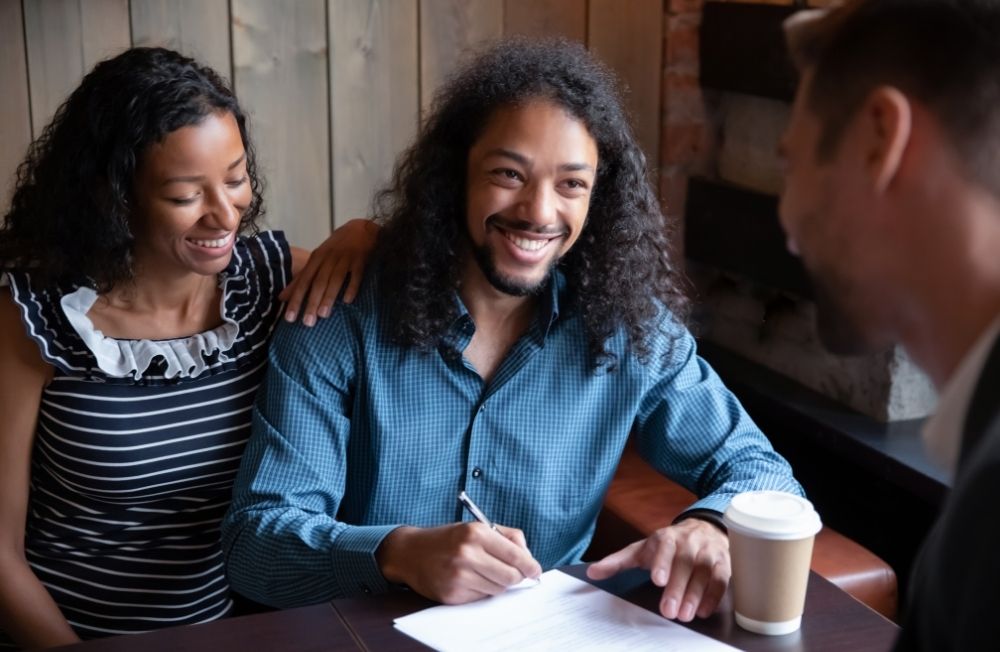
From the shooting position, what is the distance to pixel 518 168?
1.75 m

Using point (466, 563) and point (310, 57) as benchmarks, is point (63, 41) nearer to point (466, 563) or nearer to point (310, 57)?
point (310, 57)

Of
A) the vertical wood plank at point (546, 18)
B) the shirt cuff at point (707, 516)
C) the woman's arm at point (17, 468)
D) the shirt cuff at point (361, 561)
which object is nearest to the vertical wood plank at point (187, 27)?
the vertical wood plank at point (546, 18)

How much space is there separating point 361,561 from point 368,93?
53.4 inches

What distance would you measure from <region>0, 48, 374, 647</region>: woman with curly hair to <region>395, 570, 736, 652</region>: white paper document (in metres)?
0.56

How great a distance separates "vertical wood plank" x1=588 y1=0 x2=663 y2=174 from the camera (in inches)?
108

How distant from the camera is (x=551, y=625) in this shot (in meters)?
1.31

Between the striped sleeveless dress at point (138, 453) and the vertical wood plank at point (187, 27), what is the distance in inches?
28.1

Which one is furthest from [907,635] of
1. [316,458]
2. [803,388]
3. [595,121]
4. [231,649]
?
[803,388]

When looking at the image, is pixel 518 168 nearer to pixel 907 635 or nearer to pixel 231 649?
pixel 231 649

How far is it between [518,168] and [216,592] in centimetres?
80

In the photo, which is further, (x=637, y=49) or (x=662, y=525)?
(x=637, y=49)

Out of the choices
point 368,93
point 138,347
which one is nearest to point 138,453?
point 138,347

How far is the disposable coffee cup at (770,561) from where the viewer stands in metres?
1.30

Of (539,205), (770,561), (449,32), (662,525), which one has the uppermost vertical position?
(449,32)
